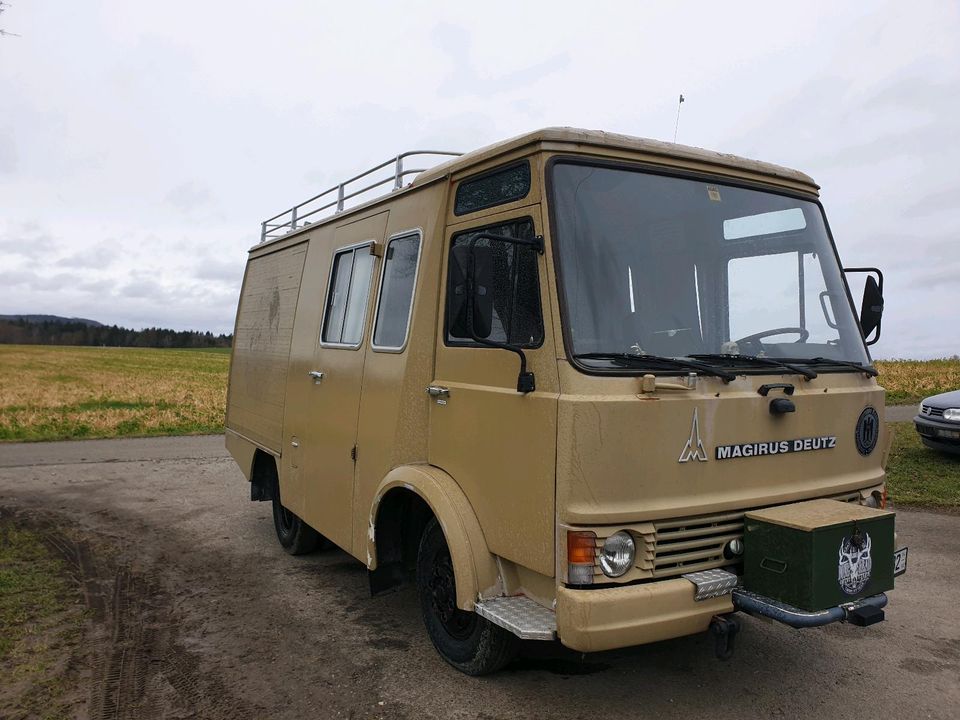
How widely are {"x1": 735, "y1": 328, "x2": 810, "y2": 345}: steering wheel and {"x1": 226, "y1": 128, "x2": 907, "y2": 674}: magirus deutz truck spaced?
17 millimetres

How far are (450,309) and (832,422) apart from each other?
2.18 m

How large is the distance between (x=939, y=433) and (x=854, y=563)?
8.13 metres

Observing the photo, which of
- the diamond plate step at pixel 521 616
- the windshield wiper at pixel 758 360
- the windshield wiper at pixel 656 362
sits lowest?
the diamond plate step at pixel 521 616

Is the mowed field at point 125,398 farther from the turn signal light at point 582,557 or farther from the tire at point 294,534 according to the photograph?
the turn signal light at point 582,557

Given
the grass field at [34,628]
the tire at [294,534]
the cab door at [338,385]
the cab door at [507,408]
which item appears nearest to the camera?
the cab door at [507,408]

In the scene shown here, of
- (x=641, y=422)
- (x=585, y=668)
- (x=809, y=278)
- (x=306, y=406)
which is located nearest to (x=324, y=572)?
(x=306, y=406)

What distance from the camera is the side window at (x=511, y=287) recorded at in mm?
3834

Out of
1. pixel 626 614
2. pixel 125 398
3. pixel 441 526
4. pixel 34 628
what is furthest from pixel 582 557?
pixel 125 398

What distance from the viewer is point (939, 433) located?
418 inches

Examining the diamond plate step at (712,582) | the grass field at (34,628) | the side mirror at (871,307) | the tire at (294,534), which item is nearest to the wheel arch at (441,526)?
the diamond plate step at (712,582)

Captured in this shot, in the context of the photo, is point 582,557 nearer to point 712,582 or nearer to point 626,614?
point 626,614

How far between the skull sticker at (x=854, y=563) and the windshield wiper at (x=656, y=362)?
0.92 m

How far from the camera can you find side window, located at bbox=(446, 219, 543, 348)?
3834 mm

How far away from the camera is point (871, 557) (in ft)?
12.5
